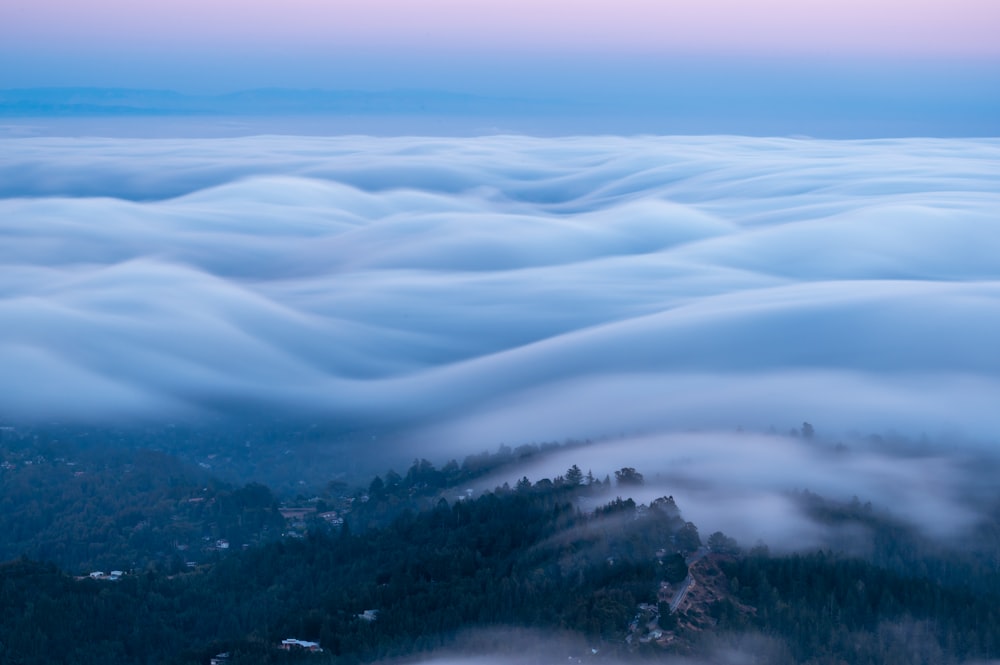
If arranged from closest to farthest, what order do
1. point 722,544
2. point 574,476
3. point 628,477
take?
point 722,544 → point 628,477 → point 574,476

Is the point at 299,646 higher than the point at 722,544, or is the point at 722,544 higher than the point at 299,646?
the point at 722,544

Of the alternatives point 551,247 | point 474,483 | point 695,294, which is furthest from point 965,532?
point 551,247

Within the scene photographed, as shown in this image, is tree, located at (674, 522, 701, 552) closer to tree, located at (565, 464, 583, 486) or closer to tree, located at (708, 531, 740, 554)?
tree, located at (708, 531, 740, 554)

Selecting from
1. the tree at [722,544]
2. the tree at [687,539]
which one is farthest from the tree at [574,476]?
the tree at [722,544]

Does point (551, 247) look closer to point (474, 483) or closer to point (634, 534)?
point (474, 483)

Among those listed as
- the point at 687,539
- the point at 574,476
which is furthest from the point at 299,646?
the point at 574,476

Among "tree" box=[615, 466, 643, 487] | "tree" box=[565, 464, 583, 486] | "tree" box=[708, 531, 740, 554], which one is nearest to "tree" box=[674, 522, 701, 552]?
"tree" box=[708, 531, 740, 554]

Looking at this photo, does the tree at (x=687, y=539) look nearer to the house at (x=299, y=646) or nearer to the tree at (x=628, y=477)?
the tree at (x=628, y=477)

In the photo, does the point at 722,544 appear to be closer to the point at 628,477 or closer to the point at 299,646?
the point at 628,477

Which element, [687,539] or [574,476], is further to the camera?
[574,476]
